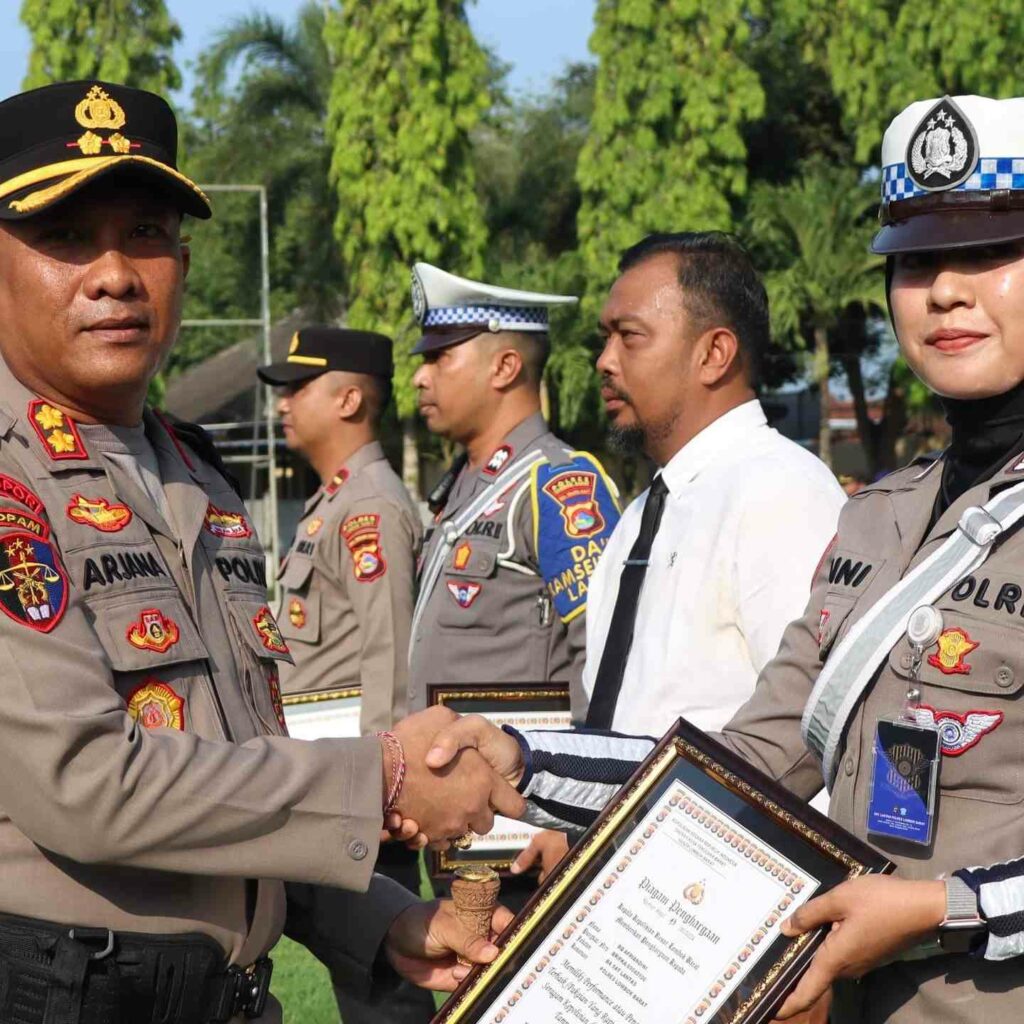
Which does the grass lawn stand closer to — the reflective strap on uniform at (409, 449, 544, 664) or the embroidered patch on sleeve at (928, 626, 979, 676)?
the reflective strap on uniform at (409, 449, 544, 664)

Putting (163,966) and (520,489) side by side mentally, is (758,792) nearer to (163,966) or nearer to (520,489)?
(163,966)

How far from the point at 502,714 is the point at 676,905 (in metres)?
2.21

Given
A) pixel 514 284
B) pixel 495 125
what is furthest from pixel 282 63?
pixel 514 284

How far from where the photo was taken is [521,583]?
5.42 m

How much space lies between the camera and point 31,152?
252cm

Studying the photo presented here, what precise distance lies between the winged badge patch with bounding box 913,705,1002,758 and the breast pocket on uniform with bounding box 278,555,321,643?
4.19 m

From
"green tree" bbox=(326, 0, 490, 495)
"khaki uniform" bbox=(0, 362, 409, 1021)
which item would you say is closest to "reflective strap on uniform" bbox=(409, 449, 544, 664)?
"khaki uniform" bbox=(0, 362, 409, 1021)

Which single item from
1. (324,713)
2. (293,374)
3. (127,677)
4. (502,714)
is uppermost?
(293,374)

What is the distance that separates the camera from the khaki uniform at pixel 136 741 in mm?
2232

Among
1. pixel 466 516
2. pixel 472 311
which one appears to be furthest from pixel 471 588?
pixel 472 311

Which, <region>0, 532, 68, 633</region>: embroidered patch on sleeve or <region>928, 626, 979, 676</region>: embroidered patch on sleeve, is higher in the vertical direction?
<region>0, 532, 68, 633</region>: embroidered patch on sleeve

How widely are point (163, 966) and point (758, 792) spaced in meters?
0.96

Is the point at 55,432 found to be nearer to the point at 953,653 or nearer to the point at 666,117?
the point at 953,653

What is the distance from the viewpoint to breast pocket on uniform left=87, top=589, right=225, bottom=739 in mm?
2381
